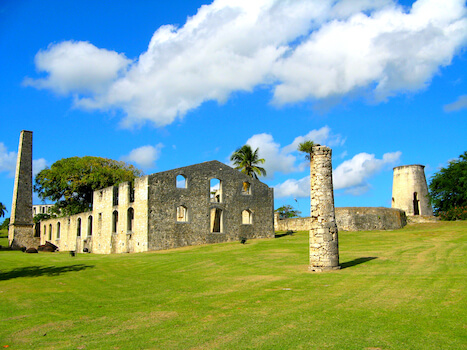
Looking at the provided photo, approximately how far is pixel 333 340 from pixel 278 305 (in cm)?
308

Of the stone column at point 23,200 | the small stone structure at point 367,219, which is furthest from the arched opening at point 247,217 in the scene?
the stone column at point 23,200

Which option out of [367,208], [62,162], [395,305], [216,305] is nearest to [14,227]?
[62,162]

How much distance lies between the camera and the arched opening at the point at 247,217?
36.7 meters

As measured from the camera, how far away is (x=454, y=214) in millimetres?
37594

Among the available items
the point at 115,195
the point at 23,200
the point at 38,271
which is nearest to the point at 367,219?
the point at 115,195

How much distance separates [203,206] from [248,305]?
23752 mm

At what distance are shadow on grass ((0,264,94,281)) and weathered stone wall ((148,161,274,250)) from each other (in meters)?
10.6

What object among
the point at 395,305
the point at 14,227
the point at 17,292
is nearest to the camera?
the point at 395,305

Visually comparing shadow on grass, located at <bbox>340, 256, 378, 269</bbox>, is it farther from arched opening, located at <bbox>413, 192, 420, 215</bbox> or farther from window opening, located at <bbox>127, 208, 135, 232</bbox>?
arched opening, located at <bbox>413, 192, 420, 215</bbox>

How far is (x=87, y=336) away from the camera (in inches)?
321

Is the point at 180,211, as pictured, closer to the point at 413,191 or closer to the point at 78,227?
the point at 78,227

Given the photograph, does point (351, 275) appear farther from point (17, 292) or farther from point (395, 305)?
point (17, 292)

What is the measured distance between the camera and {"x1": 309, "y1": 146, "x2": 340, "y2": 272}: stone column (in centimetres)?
1611

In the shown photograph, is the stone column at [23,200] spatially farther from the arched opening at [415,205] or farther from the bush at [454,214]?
the bush at [454,214]
